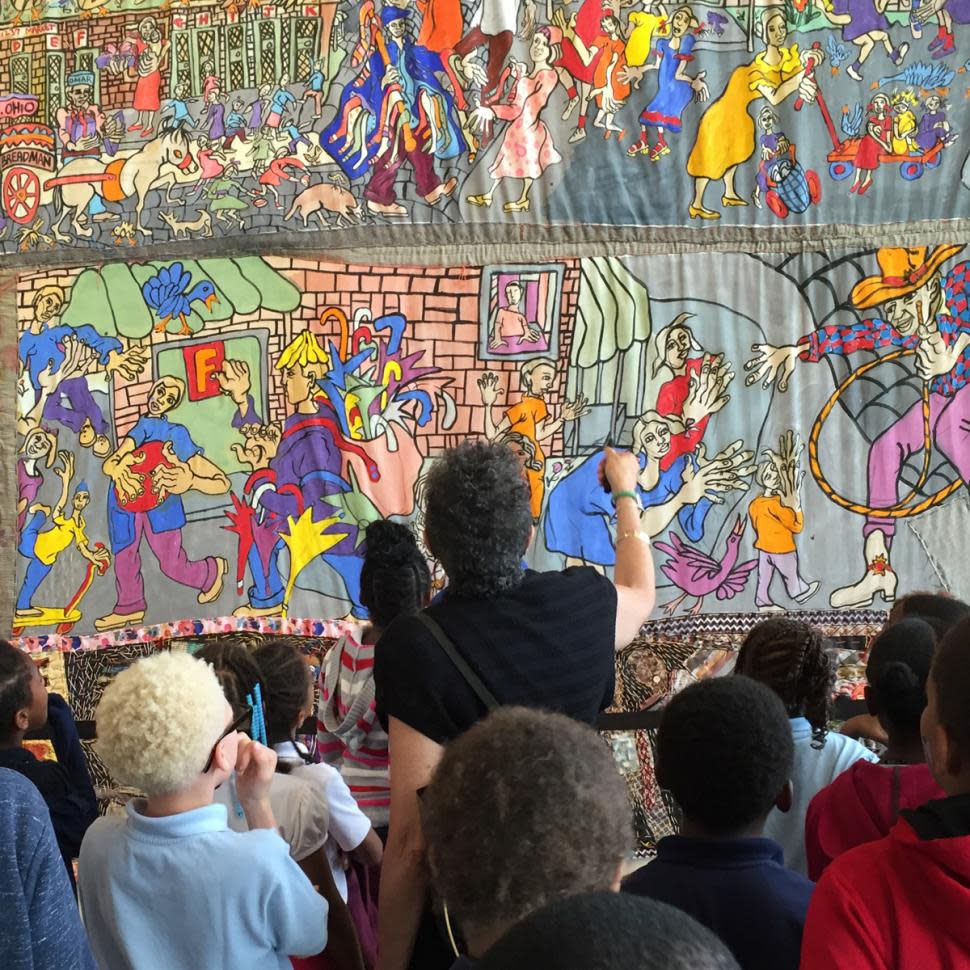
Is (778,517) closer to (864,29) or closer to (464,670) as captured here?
(864,29)

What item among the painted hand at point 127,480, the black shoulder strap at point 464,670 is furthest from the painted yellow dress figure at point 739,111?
the black shoulder strap at point 464,670

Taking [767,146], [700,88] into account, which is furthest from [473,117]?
[767,146]

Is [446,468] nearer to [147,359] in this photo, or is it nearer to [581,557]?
[581,557]

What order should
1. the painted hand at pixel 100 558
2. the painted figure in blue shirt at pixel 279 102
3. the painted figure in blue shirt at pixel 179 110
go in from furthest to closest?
the painted figure in blue shirt at pixel 179 110
the painted figure in blue shirt at pixel 279 102
the painted hand at pixel 100 558

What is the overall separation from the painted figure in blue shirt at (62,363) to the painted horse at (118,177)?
0.55m

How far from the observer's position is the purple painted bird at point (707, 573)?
6.21 meters

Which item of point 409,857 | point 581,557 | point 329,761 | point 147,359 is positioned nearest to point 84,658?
point 147,359

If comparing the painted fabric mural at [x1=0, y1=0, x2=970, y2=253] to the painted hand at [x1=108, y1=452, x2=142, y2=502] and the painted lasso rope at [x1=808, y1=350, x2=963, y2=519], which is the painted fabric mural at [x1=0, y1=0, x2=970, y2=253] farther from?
the painted hand at [x1=108, y1=452, x2=142, y2=502]

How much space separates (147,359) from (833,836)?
5.37 m

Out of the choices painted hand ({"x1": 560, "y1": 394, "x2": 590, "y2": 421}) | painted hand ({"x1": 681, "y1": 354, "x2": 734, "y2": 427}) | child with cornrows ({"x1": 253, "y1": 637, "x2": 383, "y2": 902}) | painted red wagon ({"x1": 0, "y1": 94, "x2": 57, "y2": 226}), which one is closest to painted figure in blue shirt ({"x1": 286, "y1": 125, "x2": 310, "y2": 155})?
painted red wagon ({"x1": 0, "y1": 94, "x2": 57, "y2": 226})

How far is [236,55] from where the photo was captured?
6801 millimetres

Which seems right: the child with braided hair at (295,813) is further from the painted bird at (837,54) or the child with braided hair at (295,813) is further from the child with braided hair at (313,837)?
the painted bird at (837,54)

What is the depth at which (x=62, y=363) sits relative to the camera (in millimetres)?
6734

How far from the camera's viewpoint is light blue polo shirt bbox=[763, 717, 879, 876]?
8.63ft
